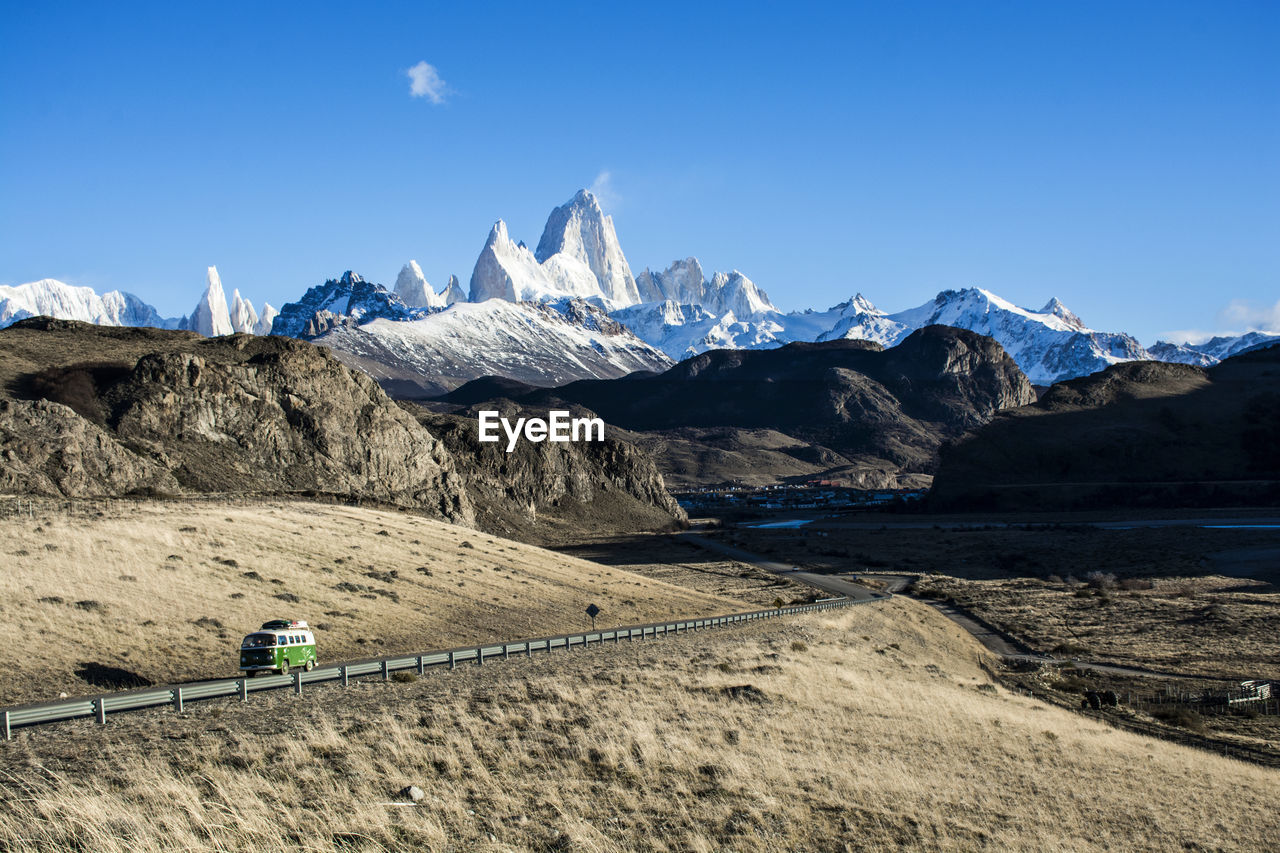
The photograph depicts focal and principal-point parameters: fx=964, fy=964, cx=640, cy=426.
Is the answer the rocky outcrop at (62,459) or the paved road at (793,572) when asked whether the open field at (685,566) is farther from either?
the rocky outcrop at (62,459)

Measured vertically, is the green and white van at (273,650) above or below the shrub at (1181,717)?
above

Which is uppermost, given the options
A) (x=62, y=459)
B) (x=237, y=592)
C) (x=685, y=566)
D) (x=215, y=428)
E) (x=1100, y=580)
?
(x=215, y=428)

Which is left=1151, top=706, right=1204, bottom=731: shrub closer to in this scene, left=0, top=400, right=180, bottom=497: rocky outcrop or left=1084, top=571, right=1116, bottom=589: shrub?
left=1084, top=571, right=1116, bottom=589: shrub

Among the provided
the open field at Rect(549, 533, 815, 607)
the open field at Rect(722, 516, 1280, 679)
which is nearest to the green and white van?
the open field at Rect(722, 516, 1280, 679)

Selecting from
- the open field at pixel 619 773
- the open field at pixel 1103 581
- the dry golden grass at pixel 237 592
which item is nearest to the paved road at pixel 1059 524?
the open field at pixel 1103 581

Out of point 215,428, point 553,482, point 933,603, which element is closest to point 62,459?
point 215,428

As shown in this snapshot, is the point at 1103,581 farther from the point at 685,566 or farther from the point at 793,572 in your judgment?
the point at 685,566

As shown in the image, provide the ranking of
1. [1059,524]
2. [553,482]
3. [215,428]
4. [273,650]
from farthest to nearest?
[553,482] < [1059,524] < [215,428] < [273,650]

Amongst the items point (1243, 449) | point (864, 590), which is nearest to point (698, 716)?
point (864, 590)
